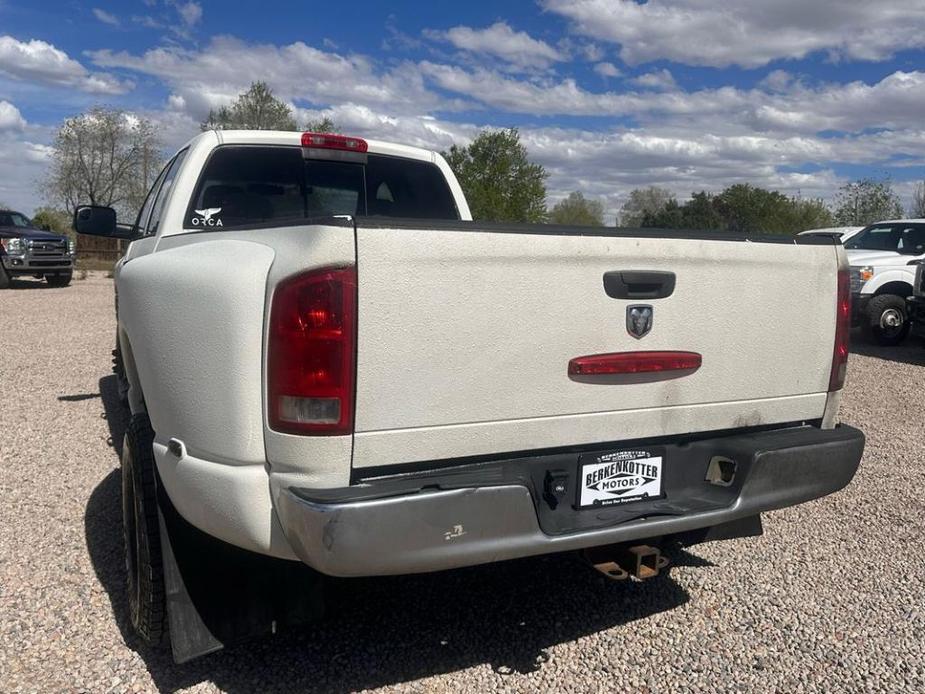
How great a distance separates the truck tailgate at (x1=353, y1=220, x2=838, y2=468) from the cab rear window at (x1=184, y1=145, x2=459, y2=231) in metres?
1.94

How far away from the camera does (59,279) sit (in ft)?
68.4

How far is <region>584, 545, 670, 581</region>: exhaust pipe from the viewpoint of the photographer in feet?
9.24

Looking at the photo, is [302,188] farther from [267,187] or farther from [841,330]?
[841,330]

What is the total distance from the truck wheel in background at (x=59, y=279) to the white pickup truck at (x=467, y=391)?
64.2ft

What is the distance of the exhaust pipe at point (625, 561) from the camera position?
9.24ft

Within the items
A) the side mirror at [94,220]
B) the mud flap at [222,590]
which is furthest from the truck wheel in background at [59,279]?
the mud flap at [222,590]

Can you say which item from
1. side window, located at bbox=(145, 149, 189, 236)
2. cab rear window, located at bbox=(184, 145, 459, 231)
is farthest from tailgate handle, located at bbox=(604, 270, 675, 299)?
side window, located at bbox=(145, 149, 189, 236)

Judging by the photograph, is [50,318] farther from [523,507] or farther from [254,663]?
[523,507]

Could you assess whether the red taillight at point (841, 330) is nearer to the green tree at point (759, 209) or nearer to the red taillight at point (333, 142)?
the red taillight at point (333, 142)

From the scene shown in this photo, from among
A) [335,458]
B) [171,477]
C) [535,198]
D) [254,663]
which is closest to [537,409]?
[335,458]

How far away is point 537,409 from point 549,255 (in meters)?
0.48

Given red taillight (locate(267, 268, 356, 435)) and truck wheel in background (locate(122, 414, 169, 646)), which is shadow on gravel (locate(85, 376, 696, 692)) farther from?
red taillight (locate(267, 268, 356, 435))

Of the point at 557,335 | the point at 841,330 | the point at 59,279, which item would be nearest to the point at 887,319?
the point at 841,330

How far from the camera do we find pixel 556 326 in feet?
8.11
